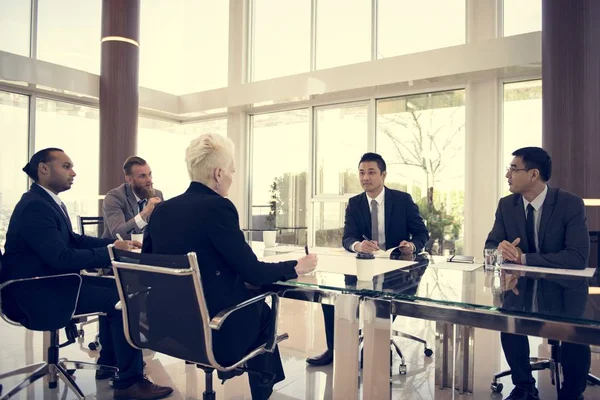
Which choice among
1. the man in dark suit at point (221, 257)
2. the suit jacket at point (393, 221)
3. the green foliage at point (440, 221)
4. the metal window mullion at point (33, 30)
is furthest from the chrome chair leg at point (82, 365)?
the metal window mullion at point (33, 30)

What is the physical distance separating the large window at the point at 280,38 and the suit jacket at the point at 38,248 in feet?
17.4

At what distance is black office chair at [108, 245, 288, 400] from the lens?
1554 mm

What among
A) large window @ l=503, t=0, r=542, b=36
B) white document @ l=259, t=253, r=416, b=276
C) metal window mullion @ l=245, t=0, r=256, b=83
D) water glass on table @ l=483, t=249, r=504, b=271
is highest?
metal window mullion @ l=245, t=0, r=256, b=83

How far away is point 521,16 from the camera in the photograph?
16.9 feet

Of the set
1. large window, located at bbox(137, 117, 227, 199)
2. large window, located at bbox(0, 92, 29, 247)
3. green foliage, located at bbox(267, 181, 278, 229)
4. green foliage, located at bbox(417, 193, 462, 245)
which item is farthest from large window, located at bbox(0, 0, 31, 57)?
green foliage, located at bbox(417, 193, 462, 245)

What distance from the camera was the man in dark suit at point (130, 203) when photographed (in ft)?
10.6

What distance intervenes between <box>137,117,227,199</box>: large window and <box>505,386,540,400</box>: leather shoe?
6.36m

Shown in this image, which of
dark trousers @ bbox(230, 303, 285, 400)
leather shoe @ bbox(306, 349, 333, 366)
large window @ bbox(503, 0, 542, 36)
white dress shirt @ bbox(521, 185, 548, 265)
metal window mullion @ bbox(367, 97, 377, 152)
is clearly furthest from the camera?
metal window mullion @ bbox(367, 97, 377, 152)

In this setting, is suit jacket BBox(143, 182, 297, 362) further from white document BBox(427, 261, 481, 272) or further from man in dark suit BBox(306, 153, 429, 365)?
man in dark suit BBox(306, 153, 429, 365)

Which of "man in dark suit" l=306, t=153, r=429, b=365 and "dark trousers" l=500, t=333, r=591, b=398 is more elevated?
"man in dark suit" l=306, t=153, r=429, b=365

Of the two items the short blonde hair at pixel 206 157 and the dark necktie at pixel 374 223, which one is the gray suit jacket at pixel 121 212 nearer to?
the short blonde hair at pixel 206 157

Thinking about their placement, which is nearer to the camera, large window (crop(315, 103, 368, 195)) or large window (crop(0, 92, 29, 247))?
large window (crop(0, 92, 29, 247))

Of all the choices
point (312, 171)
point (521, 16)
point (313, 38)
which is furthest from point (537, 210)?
point (313, 38)

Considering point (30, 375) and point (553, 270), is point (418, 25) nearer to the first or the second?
point (553, 270)
